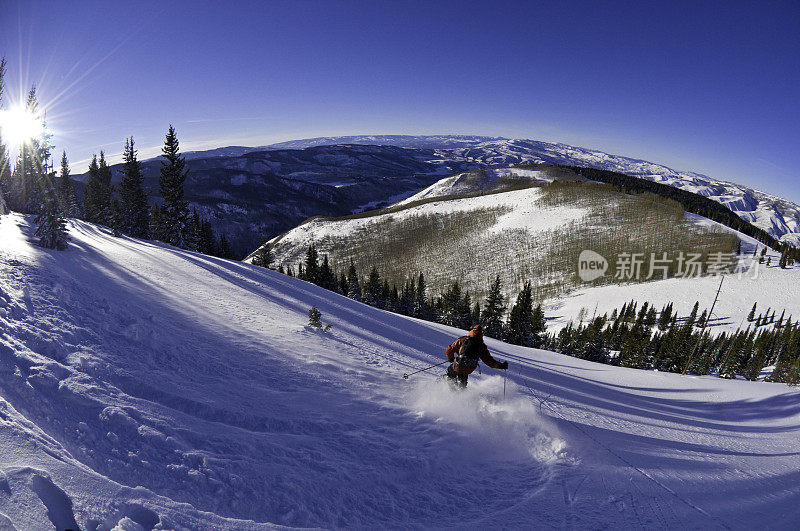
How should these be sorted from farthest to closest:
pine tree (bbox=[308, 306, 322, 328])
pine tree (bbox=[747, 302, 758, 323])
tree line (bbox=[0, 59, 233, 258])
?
pine tree (bbox=[747, 302, 758, 323]), tree line (bbox=[0, 59, 233, 258]), pine tree (bbox=[308, 306, 322, 328])

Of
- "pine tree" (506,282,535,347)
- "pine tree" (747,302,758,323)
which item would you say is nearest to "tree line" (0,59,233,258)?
"pine tree" (506,282,535,347)

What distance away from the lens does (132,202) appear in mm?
47125

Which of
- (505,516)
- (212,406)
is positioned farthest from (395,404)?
(212,406)

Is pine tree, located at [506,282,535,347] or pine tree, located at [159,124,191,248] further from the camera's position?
pine tree, located at [506,282,535,347]

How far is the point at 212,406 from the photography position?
5.69 meters

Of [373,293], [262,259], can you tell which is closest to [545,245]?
[373,293]

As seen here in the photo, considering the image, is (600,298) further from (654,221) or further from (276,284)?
(276,284)

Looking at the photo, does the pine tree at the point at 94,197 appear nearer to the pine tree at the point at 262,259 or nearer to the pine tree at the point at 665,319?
the pine tree at the point at 262,259

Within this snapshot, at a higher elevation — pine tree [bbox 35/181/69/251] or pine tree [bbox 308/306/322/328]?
pine tree [bbox 35/181/69/251]

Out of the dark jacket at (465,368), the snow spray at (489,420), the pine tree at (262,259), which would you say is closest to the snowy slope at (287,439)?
the snow spray at (489,420)

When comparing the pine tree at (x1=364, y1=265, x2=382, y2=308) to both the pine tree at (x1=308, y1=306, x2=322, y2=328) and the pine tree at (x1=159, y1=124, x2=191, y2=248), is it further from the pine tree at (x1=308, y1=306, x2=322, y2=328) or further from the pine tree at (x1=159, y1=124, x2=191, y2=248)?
the pine tree at (x1=308, y1=306, x2=322, y2=328)

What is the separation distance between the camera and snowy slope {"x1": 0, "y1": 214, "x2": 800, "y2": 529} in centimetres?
380

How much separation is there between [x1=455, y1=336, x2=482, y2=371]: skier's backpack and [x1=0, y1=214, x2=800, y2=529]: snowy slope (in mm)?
695

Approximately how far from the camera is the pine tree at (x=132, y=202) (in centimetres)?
4647
